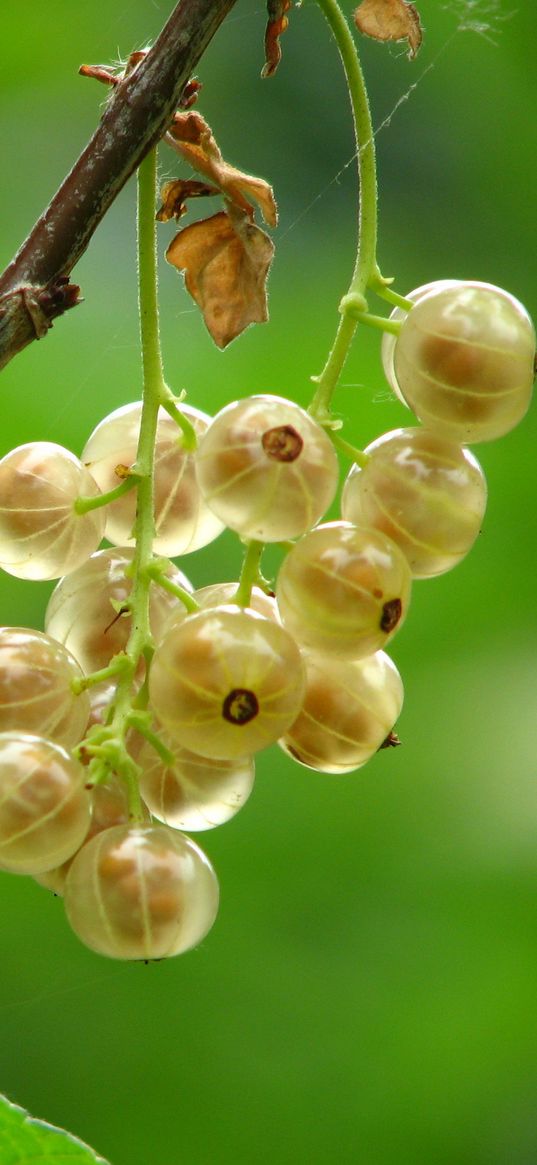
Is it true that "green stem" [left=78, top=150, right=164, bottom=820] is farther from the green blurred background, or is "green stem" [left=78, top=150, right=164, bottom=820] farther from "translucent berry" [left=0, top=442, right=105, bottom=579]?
the green blurred background

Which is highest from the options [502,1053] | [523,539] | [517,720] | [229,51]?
[229,51]

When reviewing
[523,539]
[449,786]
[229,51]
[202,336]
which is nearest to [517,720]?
[449,786]


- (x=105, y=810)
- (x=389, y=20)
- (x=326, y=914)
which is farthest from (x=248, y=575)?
(x=326, y=914)

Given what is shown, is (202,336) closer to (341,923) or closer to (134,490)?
(341,923)

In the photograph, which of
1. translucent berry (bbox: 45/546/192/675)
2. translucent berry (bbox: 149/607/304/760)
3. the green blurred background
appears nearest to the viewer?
translucent berry (bbox: 149/607/304/760)

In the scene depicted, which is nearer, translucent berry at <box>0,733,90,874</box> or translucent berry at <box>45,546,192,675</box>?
translucent berry at <box>0,733,90,874</box>

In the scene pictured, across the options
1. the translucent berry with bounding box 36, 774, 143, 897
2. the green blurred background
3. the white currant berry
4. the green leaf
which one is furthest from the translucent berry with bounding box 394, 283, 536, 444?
the green blurred background

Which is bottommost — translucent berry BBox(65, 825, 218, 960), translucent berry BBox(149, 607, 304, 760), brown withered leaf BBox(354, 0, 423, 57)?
translucent berry BBox(65, 825, 218, 960)
